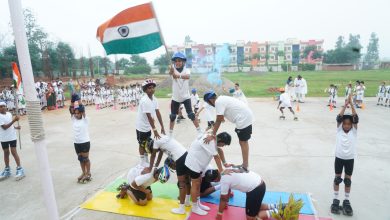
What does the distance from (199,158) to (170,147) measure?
745 mm

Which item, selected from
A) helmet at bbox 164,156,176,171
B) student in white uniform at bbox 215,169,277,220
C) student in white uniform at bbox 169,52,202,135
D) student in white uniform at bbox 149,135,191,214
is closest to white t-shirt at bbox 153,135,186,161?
student in white uniform at bbox 149,135,191,214

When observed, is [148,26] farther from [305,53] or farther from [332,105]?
[305,53]

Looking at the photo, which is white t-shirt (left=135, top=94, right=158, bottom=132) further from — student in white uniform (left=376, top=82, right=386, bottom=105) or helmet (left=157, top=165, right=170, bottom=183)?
student in white uniform (left=376, top=82, right=386, bottom=105)

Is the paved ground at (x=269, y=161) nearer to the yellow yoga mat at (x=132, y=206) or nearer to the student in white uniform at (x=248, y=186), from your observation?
the yellow yoga mat at (x=132, y=206)

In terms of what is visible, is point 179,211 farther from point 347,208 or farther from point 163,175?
point 347,208

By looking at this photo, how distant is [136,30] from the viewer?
493 cm

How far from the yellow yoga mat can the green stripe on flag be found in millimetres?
2970

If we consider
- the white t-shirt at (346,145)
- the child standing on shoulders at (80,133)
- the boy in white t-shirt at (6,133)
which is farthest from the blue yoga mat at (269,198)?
the boy in white t-shirt at (6,133)

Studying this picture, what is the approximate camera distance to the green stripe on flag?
497 cm

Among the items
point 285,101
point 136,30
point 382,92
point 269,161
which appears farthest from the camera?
point 382,92

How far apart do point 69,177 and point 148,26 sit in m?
4.57

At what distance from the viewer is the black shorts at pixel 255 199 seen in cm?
439

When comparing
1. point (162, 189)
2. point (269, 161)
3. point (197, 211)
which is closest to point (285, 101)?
point (269, 161)

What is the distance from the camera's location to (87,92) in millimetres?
21094
